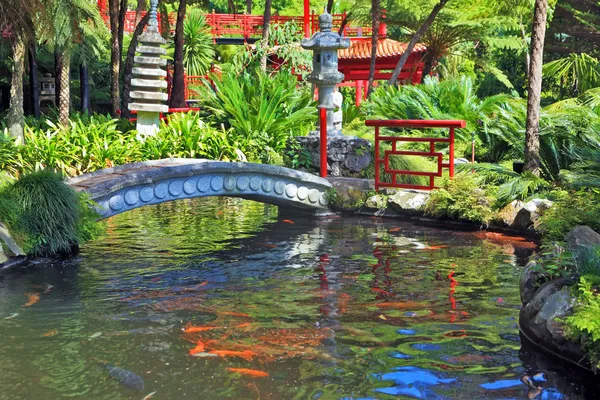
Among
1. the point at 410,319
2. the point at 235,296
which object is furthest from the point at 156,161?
the point at 410,319

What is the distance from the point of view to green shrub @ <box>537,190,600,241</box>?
32.2ft

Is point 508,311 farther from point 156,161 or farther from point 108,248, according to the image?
point 156,161

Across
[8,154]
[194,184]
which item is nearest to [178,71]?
[8,154]

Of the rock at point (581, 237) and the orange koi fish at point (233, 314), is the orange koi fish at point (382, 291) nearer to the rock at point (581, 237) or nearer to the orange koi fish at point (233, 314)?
the orange koi fish at point (233, 314)

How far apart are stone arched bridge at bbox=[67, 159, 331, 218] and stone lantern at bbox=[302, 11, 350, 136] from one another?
1835mm

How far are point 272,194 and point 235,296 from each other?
16.4ft

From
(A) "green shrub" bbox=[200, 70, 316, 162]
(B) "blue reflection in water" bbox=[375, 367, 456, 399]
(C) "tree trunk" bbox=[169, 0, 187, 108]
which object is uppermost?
(C) "tree trunk" bbox=[169, 0, 187, 108]

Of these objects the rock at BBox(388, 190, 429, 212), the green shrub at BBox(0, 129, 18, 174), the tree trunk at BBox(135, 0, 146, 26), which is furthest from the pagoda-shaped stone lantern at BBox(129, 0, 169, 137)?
the tree trunk at BBox(135, 0, 146, 26)

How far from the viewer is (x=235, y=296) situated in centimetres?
977

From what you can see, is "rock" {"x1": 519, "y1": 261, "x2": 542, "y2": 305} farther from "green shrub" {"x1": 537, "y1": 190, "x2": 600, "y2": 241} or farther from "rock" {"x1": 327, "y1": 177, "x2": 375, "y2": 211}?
"rock" {"x1": 327, "y1": 177, "x2": 375, "y2": 211}

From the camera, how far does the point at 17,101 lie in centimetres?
1583

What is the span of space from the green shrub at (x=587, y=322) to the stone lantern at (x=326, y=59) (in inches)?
373

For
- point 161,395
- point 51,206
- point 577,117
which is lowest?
point 161,395

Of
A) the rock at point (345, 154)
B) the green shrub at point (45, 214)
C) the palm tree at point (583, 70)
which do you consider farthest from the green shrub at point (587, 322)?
the palm tree at point (583, 70)
